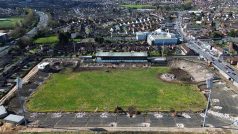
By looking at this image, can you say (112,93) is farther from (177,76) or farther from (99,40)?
(99,40)

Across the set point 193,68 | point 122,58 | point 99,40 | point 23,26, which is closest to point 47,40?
point 99,40

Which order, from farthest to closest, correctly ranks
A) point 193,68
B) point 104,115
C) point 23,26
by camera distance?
point 23,26 < point 193,68 < point 104,115

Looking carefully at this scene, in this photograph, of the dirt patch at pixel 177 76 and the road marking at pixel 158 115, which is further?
the dirt patch at pixel 177 76

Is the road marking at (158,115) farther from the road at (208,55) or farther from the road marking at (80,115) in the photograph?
the road at (208,55)

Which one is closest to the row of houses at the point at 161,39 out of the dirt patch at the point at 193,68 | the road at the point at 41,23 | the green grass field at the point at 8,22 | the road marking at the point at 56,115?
the dirt patch at the point at 193,68

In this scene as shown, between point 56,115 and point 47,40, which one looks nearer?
point 56,115

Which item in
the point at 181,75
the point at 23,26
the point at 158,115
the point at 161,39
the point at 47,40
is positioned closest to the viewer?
the point at 158,115
